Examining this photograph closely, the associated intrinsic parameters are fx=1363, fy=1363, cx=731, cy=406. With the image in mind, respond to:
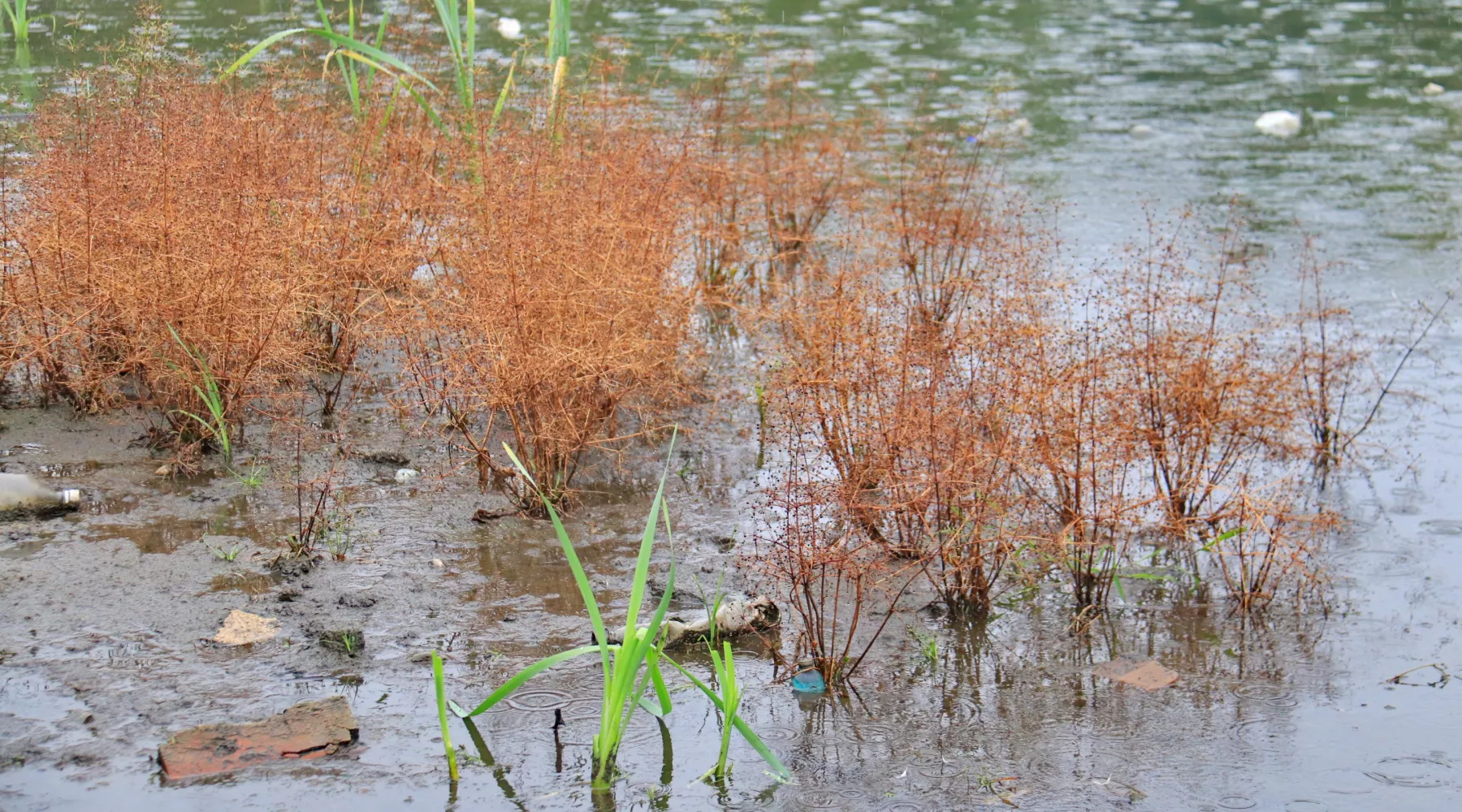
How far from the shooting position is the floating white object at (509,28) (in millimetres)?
11844

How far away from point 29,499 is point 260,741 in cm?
164

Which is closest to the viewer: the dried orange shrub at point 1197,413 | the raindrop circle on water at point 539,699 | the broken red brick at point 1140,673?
the raindrop circle on water at point 539,699

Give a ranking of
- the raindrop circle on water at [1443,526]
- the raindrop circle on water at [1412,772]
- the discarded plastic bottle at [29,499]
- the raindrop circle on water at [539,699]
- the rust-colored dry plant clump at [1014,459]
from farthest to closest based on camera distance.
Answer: the raindrop circle on water at [1443,526]
the discarded plastic bottle at [29,499]
the rust-colored dry plant clump at [1014,459]
the raindrop circle on water at [539,699]
the raindrop circle on water at [1412,772]

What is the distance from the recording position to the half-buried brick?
3.17m

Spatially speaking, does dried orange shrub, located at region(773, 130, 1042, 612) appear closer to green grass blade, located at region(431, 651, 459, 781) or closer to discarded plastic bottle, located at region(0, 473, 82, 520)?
green grass blade, located at region(431, 651, 459, 781)

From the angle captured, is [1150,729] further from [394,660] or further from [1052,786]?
[394,660]

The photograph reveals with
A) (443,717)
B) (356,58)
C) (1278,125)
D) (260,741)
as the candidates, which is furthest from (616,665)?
(1278,125)

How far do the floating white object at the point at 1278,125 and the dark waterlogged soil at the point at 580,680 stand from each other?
243 inches

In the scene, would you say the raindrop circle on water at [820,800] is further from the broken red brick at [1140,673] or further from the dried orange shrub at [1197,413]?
the dried orange shrub at [1197,413]

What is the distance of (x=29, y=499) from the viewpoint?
14.3ft

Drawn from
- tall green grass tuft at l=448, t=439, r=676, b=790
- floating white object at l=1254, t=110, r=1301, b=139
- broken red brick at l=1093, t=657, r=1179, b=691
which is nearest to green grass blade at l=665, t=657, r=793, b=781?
tall green grass tuft at l=448, t=439, r=676, b=790

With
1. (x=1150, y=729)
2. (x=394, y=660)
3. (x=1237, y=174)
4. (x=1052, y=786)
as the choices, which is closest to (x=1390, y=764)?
(x=1150, y=729)

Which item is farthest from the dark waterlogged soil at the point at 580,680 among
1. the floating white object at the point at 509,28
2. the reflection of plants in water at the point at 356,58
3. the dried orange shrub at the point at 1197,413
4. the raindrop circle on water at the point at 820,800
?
the floating white object at the point at 509,28

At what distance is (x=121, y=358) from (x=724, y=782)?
3.01m
